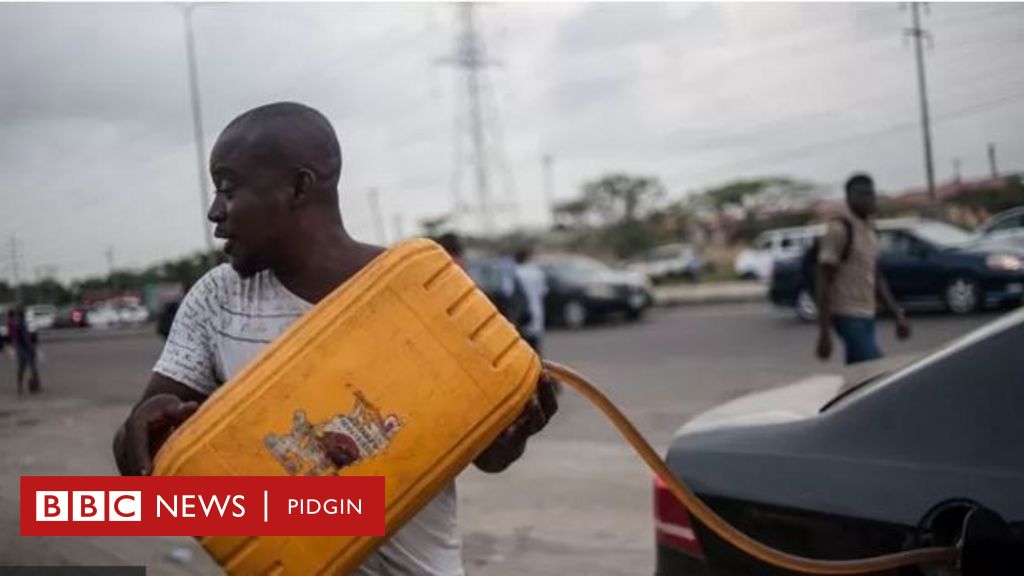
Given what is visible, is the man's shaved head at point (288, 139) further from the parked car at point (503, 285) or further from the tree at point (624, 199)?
the tree at point (624, 199)

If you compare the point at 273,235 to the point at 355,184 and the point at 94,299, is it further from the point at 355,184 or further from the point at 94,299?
the point at 94,299

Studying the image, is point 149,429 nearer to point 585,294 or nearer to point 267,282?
point 267,282

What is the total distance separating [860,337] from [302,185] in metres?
3.89

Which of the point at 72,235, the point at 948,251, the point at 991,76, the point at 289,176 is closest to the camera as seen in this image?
the point at 289,176

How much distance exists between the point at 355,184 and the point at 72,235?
81 cm

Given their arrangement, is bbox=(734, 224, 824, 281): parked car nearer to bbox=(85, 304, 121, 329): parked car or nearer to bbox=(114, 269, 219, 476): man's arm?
bbox=(85, 304, 121, 329): parked car

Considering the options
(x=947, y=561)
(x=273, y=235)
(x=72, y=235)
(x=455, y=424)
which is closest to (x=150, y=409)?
(x=273, y=235)

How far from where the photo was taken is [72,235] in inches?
89.3

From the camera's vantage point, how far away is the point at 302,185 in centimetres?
140

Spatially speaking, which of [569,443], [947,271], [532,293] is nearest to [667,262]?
[947,271]

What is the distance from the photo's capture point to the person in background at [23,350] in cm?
235

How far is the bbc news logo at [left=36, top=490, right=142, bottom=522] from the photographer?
1409 millimetres

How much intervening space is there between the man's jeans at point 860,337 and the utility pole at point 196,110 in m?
3.50

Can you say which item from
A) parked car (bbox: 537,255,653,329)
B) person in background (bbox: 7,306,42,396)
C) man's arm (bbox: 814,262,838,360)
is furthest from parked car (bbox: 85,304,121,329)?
parked car (bbox: 537,255,653,329)
